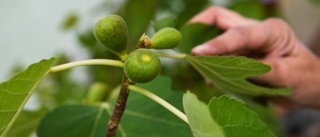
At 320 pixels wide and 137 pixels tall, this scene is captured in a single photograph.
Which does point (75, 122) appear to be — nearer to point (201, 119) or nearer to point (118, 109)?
point (118, 109)

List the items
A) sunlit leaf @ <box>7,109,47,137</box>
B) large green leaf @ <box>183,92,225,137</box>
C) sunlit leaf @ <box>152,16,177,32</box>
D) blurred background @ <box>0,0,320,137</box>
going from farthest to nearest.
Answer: blurred background @ <box>0,0,320,137</box>
sunlit leaf @ <box>7,109,47,137</box>
sunlit leaf @ <box>152,16,177,32</box>
large green leaf @ <box>183,92,225,137</box>

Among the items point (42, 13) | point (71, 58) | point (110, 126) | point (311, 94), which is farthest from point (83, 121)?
point (42, 13)

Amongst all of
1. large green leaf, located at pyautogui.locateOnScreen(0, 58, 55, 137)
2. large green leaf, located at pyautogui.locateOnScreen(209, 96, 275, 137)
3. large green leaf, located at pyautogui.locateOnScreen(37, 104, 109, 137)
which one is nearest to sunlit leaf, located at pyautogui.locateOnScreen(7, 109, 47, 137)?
large green leaf, located at pyautogui.locateOnScreen(37, 104, 109, 137)

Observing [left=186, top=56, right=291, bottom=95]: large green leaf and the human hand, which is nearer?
[left=186, top=56, right=291, bottom=95]: large green leaf

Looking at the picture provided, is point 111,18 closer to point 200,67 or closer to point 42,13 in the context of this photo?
point 200,67

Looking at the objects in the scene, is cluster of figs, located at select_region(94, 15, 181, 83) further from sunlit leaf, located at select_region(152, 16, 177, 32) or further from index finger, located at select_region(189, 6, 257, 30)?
index finger, located at select_region(189, 6, 257, 30)

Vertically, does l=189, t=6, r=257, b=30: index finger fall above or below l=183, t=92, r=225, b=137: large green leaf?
below

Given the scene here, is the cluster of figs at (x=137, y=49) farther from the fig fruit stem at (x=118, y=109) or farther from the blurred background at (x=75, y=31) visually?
the blurred background at (x=75, y=31)
